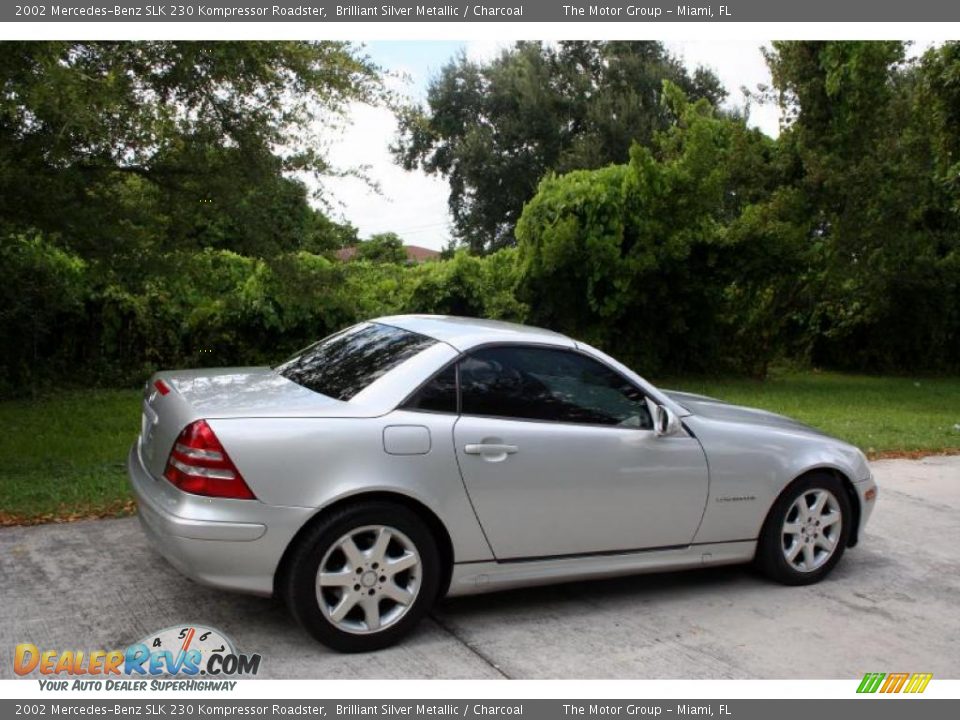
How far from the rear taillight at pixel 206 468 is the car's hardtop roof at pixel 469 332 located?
130cm

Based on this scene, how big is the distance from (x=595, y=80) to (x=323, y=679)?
35750 millimetres

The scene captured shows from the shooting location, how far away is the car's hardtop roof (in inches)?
189

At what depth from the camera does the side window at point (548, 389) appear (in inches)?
184

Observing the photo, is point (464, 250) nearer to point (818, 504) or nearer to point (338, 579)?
point (818, 504)

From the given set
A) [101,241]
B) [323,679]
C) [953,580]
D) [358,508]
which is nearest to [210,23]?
[101,241]

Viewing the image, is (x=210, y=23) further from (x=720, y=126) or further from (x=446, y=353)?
(x=720, y=126)

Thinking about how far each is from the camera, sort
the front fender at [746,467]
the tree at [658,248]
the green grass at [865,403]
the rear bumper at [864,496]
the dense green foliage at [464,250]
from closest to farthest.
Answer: the front fender at [746,467], the rear bumper at [864,496], the dense green foliage at [464,250], the green grass at [865,403], the tree at [658,248]

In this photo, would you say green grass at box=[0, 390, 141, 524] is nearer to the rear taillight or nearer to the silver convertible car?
the silver convertible car

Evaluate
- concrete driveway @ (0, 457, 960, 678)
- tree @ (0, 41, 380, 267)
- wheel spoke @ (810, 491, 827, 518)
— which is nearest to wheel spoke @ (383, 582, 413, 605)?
concrete driveway @ (0, 457, 960, 678)

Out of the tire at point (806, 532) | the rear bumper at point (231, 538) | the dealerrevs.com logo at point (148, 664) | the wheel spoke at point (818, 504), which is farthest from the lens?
the wheel spoke at point (818, 504)

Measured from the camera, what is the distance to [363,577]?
4168 mm

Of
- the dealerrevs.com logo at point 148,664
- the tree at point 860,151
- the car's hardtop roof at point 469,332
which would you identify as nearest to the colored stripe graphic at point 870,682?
the car's hardtop roof at point 469,332

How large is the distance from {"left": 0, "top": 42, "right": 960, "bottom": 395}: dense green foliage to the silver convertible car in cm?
307

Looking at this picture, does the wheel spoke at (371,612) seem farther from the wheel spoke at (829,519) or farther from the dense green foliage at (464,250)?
the dense green foliage at (464,250)
